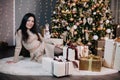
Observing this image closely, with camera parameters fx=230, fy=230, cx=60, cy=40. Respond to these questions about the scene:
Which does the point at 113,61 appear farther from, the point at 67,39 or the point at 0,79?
the point at 0,79

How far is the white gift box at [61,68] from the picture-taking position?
3631 millimetres

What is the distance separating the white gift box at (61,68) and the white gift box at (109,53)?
852 mm

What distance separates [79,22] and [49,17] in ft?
7.52

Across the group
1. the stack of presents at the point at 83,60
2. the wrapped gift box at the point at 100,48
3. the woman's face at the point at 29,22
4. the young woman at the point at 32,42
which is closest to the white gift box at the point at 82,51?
the stack of presents at the point at 83,60

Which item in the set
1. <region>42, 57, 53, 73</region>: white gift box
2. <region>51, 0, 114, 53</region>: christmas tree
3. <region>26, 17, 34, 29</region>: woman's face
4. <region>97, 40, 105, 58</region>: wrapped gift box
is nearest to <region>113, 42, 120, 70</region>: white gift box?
<region>97, 40, 105, 58</region>: wrapped gift box

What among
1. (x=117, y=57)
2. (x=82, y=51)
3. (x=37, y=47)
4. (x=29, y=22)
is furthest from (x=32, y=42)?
(x=117, y=57)

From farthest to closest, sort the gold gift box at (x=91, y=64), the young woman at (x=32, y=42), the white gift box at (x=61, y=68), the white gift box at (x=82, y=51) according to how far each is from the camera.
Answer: the young woman at (x=32, y=42) → the white gift box at (x=82, y=51) → the gold gift box at (x=91, y=64) → the white gift box at (x=61, y=68)

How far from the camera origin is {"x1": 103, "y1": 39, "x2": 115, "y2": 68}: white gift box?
4129 millimetres

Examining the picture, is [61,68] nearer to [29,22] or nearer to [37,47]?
[37,47]

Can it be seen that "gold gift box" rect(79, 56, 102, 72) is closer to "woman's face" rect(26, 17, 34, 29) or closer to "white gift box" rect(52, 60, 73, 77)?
"white gift box" rect(52, 60, 73, 77)

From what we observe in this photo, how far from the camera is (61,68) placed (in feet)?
11.9

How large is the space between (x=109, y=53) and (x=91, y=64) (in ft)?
1.40

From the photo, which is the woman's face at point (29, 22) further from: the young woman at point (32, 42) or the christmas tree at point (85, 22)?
the christmas tree at point (85, 22)

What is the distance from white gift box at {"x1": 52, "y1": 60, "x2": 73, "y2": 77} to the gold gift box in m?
0.39
